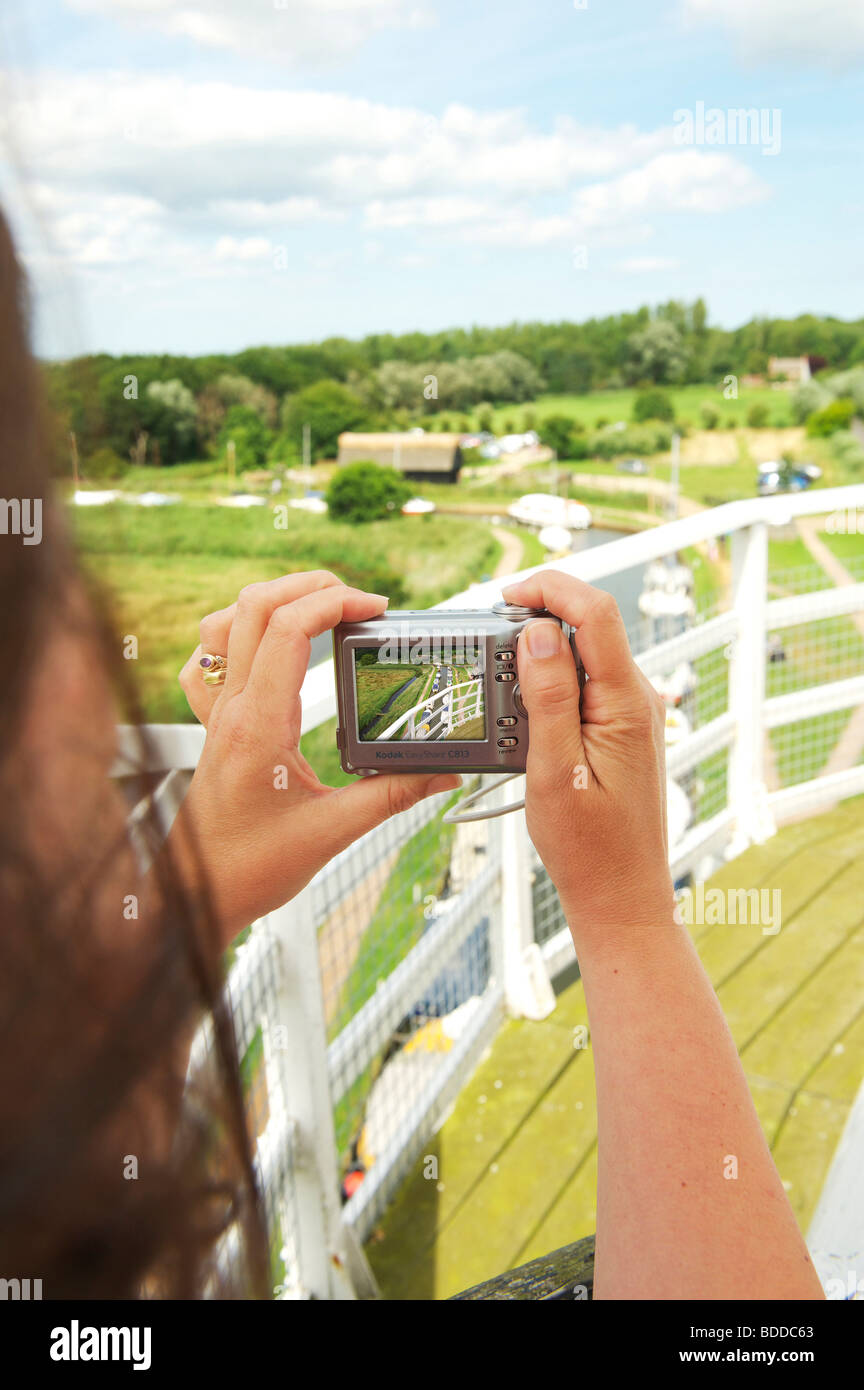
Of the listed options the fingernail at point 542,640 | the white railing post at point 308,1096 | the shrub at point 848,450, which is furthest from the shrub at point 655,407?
the fingernail at point 542,640

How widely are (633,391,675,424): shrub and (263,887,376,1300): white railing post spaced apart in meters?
25.1

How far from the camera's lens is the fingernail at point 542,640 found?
62 cm

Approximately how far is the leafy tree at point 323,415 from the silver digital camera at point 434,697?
82.5 feet

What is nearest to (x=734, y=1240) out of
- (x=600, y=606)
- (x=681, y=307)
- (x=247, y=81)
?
(x=600, y=606)

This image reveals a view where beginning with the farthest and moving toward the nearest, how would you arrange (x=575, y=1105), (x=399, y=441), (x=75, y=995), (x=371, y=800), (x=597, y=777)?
(x=399, y=441) < (x=575, y=1105) < (x=371, y=800) < (x=597, y=777) < (x=75, y=995)

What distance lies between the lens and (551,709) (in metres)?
0.62

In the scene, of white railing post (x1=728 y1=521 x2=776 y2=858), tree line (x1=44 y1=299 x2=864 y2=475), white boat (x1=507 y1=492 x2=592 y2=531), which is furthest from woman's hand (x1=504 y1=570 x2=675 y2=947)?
tree line (x1=44 y1=299 x2=864 y2=475)

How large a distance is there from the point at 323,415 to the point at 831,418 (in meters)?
12.8

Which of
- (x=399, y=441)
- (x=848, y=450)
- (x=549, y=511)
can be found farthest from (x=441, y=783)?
(x=399, y=441)

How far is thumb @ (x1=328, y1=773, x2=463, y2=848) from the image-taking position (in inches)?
28.0

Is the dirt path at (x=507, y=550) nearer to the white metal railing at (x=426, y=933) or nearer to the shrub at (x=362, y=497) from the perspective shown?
the shrub at (x=362, y=497)

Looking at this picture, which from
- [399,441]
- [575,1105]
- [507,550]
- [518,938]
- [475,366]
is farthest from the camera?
[475,366]

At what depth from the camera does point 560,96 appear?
147 ft

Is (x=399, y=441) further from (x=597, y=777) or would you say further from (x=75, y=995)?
(x=75, y=995)
